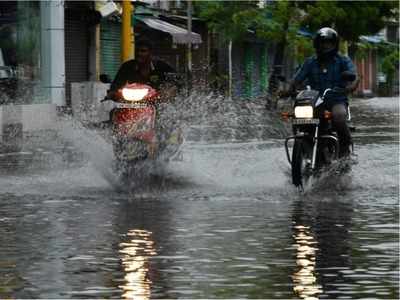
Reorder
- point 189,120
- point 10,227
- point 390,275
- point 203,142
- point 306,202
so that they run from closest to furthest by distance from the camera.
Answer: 1. point 390,275
2. point 10,227
3. point 306,202
4. point 189,120
5. point 203,142

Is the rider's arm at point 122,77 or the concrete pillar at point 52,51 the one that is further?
the concrete pillar at point 52,51

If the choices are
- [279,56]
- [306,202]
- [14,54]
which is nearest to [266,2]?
[279,56]

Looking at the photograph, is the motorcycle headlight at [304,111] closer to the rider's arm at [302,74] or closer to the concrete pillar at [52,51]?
the rider's arm at [302,74]

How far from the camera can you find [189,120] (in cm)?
1688

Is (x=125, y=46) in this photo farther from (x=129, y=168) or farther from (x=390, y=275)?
(x=390, y=275)

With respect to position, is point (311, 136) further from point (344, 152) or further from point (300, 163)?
point (344, 152)

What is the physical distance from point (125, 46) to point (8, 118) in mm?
2734

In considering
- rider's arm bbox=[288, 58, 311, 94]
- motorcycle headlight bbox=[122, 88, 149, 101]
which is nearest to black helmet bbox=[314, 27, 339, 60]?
rider's arm bbox=[288, 58, 311, 94]

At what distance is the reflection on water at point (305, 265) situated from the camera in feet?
26.7

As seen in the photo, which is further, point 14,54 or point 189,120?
point 14,54

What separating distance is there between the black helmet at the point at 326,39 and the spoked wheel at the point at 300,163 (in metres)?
1.12

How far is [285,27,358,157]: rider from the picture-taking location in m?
15.5

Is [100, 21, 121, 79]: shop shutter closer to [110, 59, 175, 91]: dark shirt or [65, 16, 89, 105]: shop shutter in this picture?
[65, 16, 89, 105]: shop shutter

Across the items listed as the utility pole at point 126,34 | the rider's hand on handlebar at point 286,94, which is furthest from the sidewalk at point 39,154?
the rider's hand on handlebar at point 286,94
